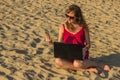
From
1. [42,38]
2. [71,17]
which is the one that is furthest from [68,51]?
[42,38]

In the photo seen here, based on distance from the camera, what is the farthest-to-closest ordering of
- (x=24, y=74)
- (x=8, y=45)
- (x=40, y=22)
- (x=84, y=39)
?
(x=40, y=22) → (x=8, y=45) → (x=84, y=39) → (x=24, y=74)

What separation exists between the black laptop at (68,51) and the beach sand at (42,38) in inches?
10.1

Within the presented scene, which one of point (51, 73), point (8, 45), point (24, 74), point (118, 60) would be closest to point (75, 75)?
point (51, 73)

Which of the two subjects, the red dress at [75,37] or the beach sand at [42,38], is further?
the red dress at [75,37]

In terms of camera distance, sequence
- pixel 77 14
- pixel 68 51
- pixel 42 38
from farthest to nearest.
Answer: pixel 42 38 → pixel 68 51 → pixel 77 14

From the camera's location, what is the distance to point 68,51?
Answer: 5105 millimetres

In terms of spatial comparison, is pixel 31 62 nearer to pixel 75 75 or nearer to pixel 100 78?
pixel 75 75

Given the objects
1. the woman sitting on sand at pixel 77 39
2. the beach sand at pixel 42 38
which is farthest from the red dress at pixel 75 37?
the beach sand at pixel 42 38

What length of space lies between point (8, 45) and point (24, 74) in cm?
145

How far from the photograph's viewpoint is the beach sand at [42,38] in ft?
16.6

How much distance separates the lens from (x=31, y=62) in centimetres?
541

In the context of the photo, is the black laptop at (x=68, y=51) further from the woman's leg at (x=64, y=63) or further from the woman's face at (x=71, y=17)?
the woman's face at (x=71, y=17)

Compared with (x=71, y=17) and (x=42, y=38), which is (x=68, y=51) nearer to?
(x=71, y=17)

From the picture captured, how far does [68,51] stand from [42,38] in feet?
6.54
